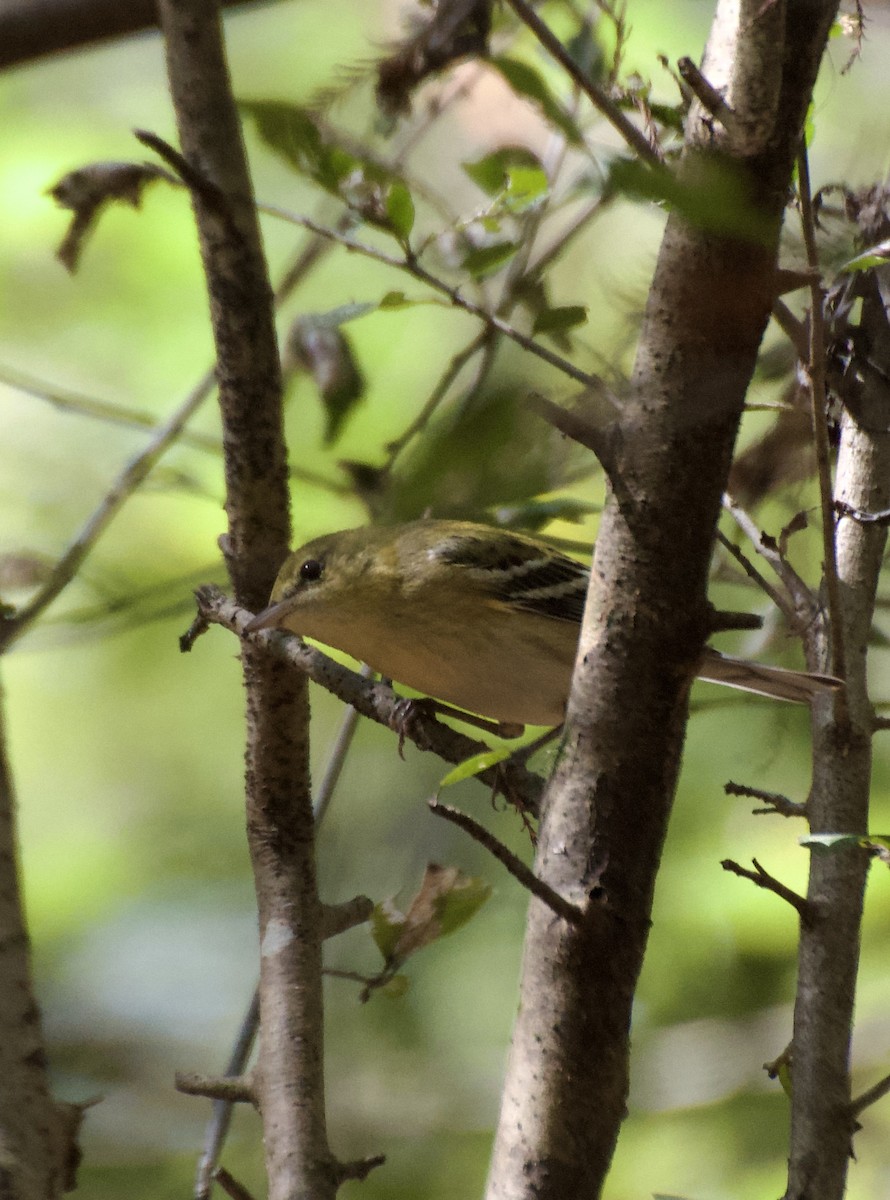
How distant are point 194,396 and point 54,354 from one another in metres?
2.38

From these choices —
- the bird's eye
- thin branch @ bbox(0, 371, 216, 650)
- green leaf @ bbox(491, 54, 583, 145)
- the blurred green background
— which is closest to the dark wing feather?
the blurred green background

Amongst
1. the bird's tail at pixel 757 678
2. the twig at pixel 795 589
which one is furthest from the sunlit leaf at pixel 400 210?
the bird's tail at pixel 757 678

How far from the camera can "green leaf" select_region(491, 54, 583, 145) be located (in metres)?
0.86

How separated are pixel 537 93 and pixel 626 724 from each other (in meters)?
0.83

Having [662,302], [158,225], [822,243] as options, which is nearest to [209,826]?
[158,225]

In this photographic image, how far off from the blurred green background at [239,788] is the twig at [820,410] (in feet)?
2.95

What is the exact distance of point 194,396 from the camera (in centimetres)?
318

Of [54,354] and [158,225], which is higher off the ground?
[158,225]

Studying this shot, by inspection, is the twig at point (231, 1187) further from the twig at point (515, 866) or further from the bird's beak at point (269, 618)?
the bird's beak at point (269, 618)

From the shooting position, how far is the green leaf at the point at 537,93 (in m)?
0.86

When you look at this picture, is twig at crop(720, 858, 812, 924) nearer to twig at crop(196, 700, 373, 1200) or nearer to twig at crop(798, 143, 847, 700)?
twig at crop(798, 143, 847, 700)

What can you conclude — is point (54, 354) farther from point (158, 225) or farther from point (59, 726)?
point (59, 726)

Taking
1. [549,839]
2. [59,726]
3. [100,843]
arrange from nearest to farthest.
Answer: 1. [549,839]
2. [100,843]
3. [59,726]

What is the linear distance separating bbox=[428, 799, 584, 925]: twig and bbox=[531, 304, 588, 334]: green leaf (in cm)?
110
